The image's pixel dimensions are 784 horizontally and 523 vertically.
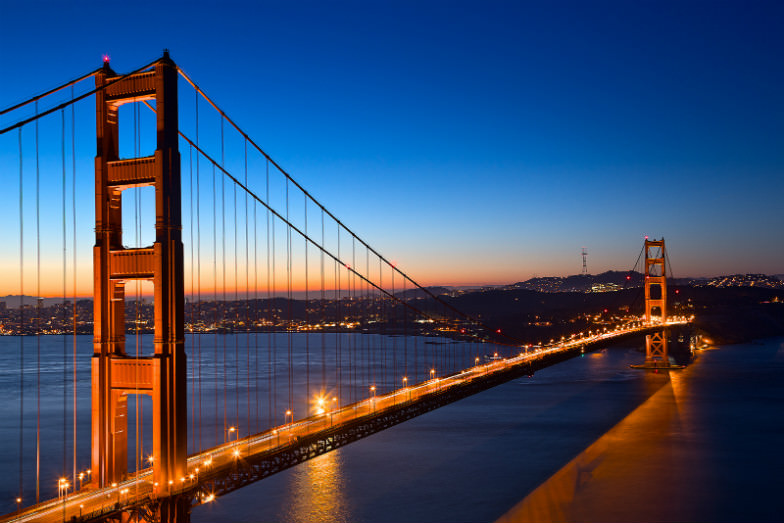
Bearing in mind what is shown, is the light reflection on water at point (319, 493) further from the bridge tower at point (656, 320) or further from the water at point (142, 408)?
the bridge tower at point (656, 320)

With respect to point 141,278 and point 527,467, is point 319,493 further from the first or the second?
point 141,278

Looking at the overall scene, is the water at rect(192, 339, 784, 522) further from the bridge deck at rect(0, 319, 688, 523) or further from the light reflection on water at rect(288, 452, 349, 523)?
the bridge deck at rect(0, 319, 688, 523)

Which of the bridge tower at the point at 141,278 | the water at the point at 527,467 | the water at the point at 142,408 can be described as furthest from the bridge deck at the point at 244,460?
the water at the point at 527,467

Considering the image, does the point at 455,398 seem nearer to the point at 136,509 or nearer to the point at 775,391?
the point at 136,509

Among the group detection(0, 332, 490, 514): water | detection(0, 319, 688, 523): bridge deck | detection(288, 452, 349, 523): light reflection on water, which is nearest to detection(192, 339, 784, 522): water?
detection(288, 452, 349, 523): light reflection on water

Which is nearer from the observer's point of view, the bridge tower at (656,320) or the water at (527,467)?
the water at (527,467)

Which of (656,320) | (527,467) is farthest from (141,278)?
(656,320)
